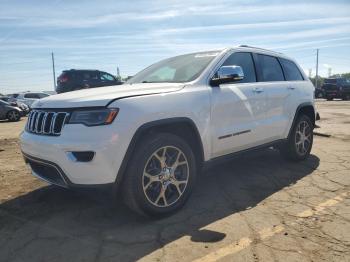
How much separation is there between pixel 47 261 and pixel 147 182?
1147 mm

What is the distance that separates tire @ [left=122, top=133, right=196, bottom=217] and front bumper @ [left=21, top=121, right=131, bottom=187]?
0.21 m

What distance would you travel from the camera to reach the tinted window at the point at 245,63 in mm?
4922

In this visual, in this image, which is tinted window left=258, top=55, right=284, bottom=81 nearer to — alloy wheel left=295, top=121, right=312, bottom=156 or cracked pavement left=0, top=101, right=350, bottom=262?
alloy wheel left=295, top=121, right=312, bottom=156

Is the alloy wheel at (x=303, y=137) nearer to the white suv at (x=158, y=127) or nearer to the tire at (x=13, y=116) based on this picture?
the white suv at (x=158, y=127)

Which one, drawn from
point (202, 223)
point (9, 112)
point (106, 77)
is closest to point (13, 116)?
point (9, 112)

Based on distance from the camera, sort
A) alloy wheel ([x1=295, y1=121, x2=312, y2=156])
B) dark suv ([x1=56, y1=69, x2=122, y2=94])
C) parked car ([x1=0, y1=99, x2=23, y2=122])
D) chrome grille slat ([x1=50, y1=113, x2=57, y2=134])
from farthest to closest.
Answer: parked car ([x1=0, y1=99, x2=23, y2=122]), dark suv ([x1=56, y1=69, x2=122, y2=94]), alloy wheel ([x1=295, y1=121, x2=312, y2=156]), chrome grille slat ([x1=50, y1=113, x2=57, y2=134])

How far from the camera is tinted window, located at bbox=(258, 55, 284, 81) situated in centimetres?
549

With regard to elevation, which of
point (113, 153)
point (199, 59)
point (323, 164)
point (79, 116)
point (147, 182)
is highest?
point (199, 59)

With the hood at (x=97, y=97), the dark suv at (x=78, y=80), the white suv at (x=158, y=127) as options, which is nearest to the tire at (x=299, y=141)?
the white suv at (x=158, y=127)

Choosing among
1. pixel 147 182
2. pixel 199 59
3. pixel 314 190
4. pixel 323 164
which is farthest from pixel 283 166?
pixel 147 182

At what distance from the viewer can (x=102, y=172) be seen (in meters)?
3.41

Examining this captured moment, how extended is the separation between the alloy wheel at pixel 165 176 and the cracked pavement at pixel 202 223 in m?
0.23

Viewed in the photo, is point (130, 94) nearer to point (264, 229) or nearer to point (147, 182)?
point (147, 182)

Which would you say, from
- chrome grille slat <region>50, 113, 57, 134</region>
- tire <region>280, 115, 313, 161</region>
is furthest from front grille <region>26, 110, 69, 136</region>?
tire <region>280, 115, 313, 161</region>
